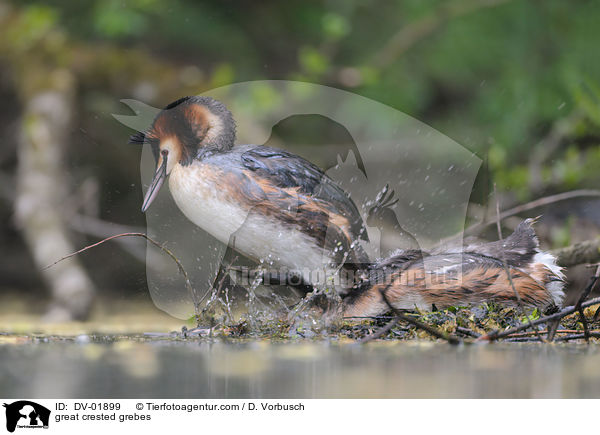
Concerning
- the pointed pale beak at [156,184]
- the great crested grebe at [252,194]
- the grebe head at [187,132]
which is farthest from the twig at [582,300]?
the pointed pale beak at [156,184]

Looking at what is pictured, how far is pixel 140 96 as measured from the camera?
16.9ft

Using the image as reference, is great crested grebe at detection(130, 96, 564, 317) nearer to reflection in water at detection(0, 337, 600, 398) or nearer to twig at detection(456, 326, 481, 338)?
twig at detection(456, 326, 481, 338)

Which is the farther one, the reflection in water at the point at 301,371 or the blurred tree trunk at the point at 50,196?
the blurred tree trunk at the point at 50,196

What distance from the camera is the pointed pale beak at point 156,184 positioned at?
2.65m

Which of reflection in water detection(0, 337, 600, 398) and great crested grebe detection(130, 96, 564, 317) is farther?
great crested grebe detection(130, 96, 564, 317)

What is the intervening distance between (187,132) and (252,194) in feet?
1.14

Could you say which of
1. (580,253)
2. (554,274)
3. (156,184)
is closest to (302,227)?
(156,184)
